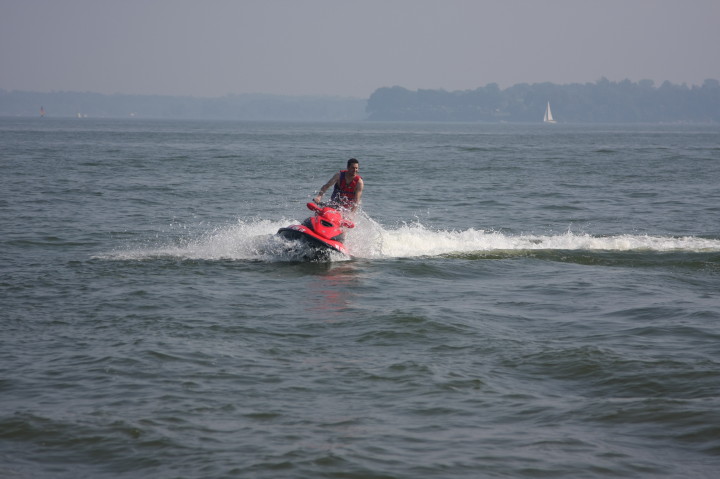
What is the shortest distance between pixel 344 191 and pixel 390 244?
68.9 inches

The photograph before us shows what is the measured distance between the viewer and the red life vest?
13344 mm

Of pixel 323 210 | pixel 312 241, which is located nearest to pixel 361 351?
pixel 312 241

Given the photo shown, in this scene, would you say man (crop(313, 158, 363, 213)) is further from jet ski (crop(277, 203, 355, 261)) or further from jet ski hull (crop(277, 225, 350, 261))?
jet ski hull (crop(277, 225, 350, 261))

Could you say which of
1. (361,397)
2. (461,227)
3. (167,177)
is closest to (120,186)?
(167,177)

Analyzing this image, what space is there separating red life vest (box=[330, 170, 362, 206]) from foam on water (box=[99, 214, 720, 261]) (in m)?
0.42

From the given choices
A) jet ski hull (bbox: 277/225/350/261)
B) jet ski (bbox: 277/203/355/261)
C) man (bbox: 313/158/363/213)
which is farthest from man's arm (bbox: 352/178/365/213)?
jet ski hull (bbox: 277/225/350/261)

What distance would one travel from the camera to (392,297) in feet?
34.7

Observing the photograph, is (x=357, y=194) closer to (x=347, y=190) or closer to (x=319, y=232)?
(x=347, y=190)

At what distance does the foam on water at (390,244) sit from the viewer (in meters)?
Result: 13.3

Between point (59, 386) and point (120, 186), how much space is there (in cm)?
1986

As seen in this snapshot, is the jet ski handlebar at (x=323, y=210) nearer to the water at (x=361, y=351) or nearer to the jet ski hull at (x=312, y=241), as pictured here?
the jet ski hull at (x=312, y=241)

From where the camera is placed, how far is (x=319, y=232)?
41.5ft

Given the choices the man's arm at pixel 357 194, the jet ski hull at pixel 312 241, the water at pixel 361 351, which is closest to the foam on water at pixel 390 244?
the water at pixel 361 351

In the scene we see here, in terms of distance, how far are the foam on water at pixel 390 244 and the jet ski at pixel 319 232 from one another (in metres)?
0.22
